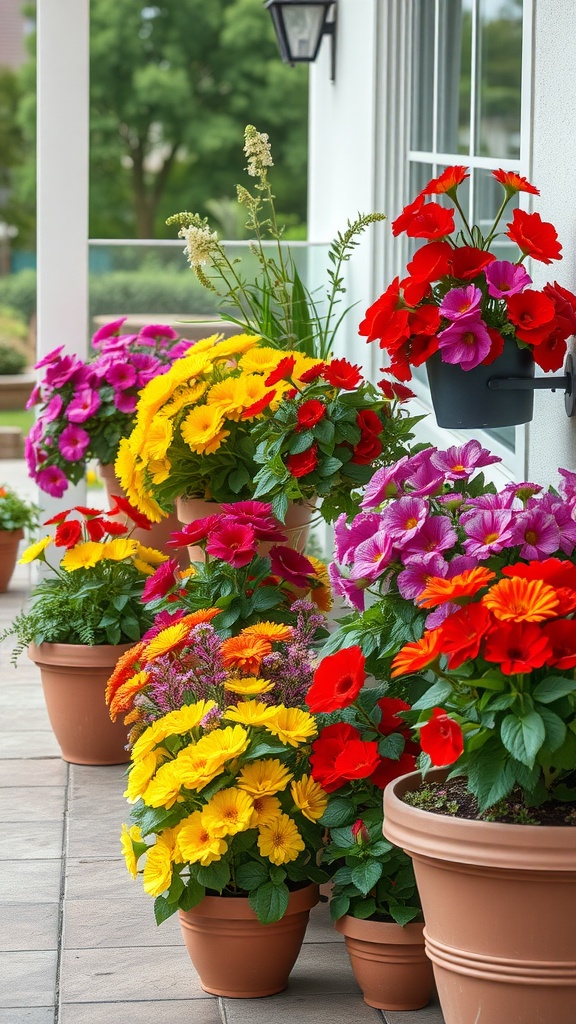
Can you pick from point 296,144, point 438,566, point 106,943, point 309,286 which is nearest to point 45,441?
point 309,286

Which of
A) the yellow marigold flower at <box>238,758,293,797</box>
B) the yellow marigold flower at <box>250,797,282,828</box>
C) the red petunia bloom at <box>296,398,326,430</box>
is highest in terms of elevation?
the red petunia bloom at <box>296,398,326,430</box>

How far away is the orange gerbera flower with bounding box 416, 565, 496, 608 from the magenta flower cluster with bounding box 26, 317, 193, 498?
2504 mm

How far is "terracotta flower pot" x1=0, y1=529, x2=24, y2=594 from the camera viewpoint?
547 cm

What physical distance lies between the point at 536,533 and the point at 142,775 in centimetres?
77

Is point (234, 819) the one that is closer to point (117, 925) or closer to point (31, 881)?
point (117, 925)

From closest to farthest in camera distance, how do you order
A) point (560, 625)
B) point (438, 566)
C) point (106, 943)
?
point (560, 625) → point (438, 566) → point (106, 943)

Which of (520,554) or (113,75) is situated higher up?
(113,75)

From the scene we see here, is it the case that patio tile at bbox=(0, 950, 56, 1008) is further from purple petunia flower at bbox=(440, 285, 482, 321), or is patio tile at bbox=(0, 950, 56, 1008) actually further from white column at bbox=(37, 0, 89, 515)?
white column at bbox=(37, 0, 89, 515)

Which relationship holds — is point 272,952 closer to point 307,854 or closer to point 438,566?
point 307,854

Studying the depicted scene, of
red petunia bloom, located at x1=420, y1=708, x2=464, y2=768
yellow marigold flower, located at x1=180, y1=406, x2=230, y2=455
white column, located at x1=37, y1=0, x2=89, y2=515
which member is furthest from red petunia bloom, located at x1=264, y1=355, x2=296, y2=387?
white column, located at x1=37, y1=0, x2=89, y2=515

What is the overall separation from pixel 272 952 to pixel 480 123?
2225mm

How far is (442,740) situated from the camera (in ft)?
5.58

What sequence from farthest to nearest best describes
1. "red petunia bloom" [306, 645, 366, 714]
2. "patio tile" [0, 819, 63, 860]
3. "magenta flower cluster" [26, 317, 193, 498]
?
"magenta flower cluster" [26, 317, 193, 498] < "patio tile" [0, 819, 63, 860] < "red petunia bloom" [306, 645, 366, 714]

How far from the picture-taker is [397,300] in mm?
2215
